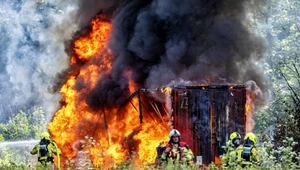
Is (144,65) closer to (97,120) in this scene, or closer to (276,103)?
(97,120)

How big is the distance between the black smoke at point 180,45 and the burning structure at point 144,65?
3 cm

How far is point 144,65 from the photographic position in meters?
19.7

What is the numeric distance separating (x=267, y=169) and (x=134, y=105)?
9246mm

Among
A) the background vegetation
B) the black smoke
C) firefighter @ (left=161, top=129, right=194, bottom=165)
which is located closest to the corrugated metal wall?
the background vegetation

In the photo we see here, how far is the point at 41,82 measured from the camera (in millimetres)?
40094

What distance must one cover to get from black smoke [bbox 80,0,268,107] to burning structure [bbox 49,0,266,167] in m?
0.03

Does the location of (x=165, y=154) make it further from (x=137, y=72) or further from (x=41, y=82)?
(x=41, y=82)

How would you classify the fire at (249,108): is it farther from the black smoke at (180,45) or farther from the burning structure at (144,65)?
the black smoke at (180,45)

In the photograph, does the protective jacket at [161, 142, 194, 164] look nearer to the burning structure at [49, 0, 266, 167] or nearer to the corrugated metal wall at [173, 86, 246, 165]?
the corrugated metal wall at [173, 86, 246, 165]

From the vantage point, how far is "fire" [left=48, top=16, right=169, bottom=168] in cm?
1755

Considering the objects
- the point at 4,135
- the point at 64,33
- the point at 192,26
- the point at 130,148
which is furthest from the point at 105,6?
the point at 4,135

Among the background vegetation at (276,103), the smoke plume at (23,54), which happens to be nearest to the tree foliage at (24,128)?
the background vegetation at (276,103)

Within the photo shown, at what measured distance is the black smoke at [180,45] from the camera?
1909 cm

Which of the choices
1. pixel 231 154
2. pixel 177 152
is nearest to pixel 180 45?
pixel 177 152
